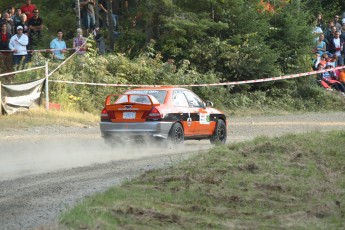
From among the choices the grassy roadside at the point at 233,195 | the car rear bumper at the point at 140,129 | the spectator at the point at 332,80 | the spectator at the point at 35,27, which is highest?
the spectator at the point at 35,27

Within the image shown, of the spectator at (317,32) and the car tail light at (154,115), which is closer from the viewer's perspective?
the car tail light at (154,115)

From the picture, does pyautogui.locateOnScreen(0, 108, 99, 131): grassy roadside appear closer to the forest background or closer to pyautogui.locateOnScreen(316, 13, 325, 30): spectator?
the forest background

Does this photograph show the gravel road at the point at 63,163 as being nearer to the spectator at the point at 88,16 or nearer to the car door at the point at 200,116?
the car door at the point at 200,116

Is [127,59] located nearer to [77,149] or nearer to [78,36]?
[78,36]

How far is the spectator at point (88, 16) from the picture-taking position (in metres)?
34.3

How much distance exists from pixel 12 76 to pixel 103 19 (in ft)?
26.4

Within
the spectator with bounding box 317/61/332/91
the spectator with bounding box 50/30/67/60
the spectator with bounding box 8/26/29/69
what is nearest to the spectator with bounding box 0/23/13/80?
the spectator with bounding box 8/26/29/69

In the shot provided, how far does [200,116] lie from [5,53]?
1110 centimetres

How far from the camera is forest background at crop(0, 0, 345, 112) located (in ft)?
111

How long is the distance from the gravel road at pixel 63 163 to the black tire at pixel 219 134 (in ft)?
0.80

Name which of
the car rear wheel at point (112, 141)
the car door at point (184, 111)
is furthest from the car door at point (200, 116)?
the car rear wheel at point (112, 141)

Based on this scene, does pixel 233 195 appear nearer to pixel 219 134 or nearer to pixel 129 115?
pixel 129 115

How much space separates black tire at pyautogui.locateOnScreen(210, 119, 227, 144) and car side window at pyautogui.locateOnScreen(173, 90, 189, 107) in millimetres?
1268

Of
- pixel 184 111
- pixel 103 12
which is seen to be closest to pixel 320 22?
pixel 103 12
